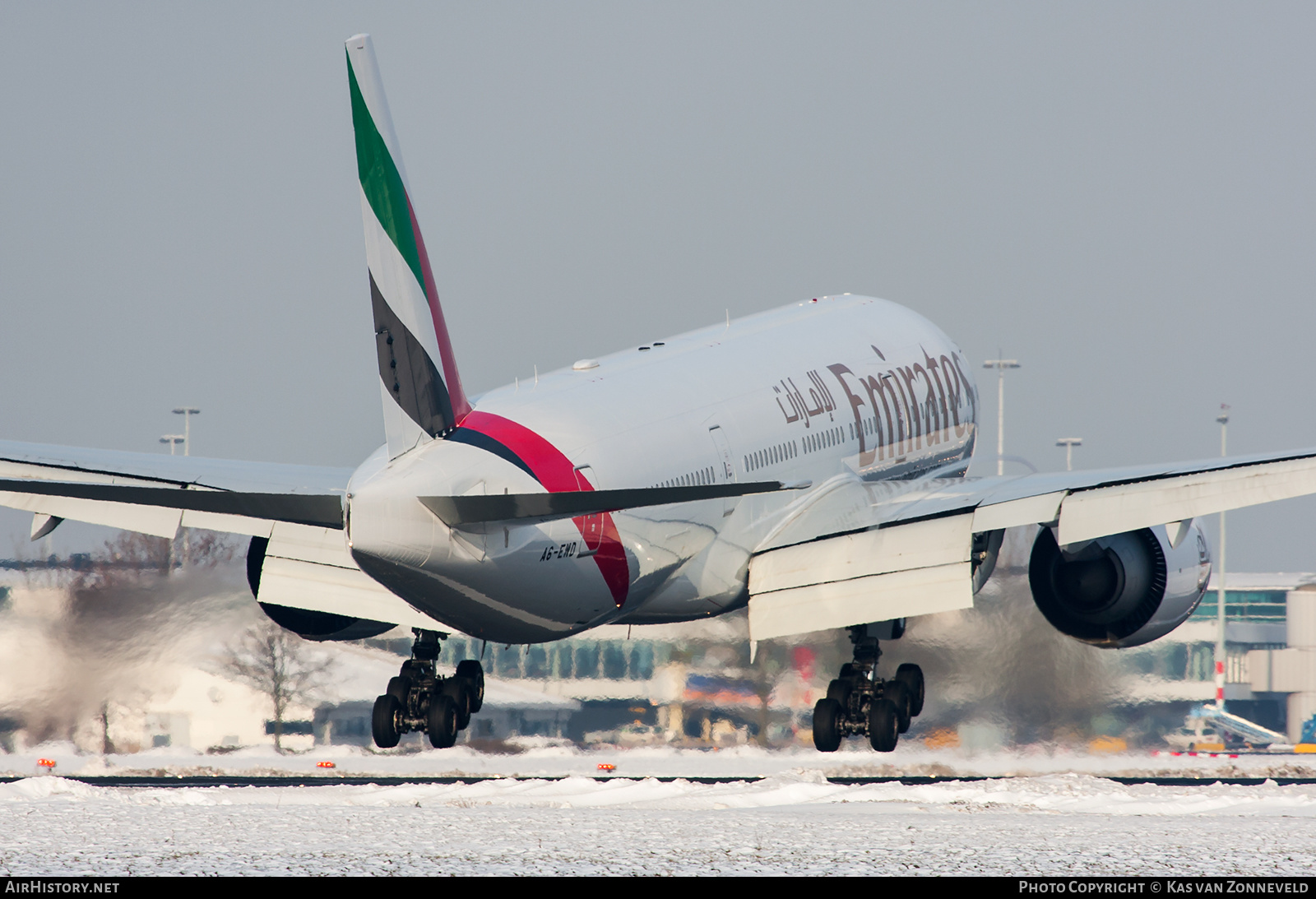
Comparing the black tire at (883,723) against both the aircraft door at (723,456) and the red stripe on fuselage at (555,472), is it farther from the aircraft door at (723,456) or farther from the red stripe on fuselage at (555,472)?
the red stripe on fuselage at (555,472)

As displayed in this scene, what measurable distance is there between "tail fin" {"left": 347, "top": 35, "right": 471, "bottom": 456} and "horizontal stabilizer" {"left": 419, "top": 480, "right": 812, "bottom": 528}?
1.02 metres

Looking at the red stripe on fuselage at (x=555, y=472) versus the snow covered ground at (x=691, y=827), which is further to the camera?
the red stripe on fuselage at (x=555, y=472)

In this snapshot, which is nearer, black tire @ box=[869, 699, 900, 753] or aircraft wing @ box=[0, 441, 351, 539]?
aircraft wing @ box=[0, 441, 351, 539]

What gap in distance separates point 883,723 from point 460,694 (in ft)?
20.0

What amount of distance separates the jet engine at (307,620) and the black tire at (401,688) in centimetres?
75

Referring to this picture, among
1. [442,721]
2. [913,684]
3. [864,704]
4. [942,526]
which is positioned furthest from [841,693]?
[442,721]

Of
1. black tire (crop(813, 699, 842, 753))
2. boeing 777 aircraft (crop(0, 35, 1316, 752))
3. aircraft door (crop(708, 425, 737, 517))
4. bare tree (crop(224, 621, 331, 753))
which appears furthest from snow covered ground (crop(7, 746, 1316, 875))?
bare tree (crop(224, 621, 331, 753))

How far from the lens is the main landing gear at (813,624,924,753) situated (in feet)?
94.8

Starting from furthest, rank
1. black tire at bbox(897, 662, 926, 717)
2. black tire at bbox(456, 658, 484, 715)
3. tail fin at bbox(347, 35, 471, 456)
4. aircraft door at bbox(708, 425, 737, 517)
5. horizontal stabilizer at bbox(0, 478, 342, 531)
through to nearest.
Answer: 1. black tire at bbox(897, 662, 926, 717)
2. black tire at bbox(456, 658, 484, 715)
3. aircraft door at bbox(708, 425, 737, 517)
4. tail fin at bbox(347, 35, 471, 456)
5. horizontal stabilizer at bbox(0, 478, 342, 531)

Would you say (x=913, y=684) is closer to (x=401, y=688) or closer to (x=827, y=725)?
(x=827, y=725)

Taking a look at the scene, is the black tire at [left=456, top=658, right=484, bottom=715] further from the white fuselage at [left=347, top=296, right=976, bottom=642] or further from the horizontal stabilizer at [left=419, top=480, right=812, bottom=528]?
the horizontal stabilizer at [left=419, top=480, right=812, bottom=528]

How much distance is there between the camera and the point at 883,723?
28.8m

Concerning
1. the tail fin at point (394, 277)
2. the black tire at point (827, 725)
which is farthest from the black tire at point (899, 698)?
the tail fin at point (394, 277)

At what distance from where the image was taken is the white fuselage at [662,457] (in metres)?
21.5
